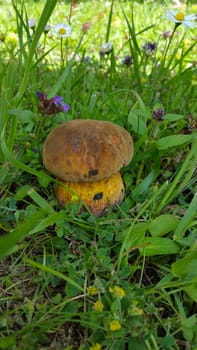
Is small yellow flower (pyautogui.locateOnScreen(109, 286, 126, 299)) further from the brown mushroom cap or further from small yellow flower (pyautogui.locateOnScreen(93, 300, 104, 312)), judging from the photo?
the brown mushroom cap

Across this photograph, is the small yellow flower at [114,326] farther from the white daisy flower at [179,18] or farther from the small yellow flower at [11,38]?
the small yellow flower at [11,38]

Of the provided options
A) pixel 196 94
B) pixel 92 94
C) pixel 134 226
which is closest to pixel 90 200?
pixel 134 226

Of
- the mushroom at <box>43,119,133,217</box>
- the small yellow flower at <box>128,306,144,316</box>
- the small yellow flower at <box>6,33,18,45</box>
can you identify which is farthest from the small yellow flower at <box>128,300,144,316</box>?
the small yellow flower at <box>6,33,18,45</box>

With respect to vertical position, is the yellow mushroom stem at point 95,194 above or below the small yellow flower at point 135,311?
above

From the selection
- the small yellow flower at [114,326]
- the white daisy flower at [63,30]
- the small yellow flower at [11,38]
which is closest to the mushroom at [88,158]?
the small yellow flower at [114,326]

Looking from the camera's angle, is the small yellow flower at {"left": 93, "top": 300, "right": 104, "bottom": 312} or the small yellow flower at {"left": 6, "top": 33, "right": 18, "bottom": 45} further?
the small yellow flower at {"left": 6, "top": 33, "right": 18, "bottom": 45}

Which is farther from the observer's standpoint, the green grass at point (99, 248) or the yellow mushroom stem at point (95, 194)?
the yellow mushroom stem at point (95, 194)
